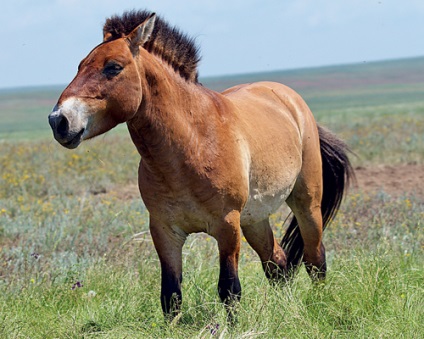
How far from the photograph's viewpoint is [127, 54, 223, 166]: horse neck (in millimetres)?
4832

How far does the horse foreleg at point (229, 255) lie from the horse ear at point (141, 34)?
4.09ft

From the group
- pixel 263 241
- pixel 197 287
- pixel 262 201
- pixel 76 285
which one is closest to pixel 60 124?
pixel 197 287

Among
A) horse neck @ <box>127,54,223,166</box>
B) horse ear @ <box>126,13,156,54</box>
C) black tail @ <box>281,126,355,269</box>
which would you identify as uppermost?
horse ear @ <box>126,13,156,54</box>

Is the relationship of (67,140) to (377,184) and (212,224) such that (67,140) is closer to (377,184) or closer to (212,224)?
(212,224)

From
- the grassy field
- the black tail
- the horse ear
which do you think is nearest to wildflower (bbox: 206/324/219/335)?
the grassy field

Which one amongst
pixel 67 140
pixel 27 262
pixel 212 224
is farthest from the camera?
pixel 27 262

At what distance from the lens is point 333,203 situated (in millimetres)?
7039

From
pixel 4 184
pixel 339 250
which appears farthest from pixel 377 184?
pixel 4 184

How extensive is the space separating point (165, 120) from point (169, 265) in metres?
1.02

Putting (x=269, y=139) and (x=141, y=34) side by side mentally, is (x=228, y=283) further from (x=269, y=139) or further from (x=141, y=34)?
(x=141, y=34)

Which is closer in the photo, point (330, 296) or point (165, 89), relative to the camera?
point (165, 89)

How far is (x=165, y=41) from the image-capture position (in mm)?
5078

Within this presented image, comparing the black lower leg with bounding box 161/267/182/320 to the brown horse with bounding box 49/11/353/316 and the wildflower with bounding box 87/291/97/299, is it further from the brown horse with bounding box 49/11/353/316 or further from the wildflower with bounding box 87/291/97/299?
the wildflower with bounding box 87/291/97/299

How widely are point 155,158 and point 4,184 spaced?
27.9 ft
